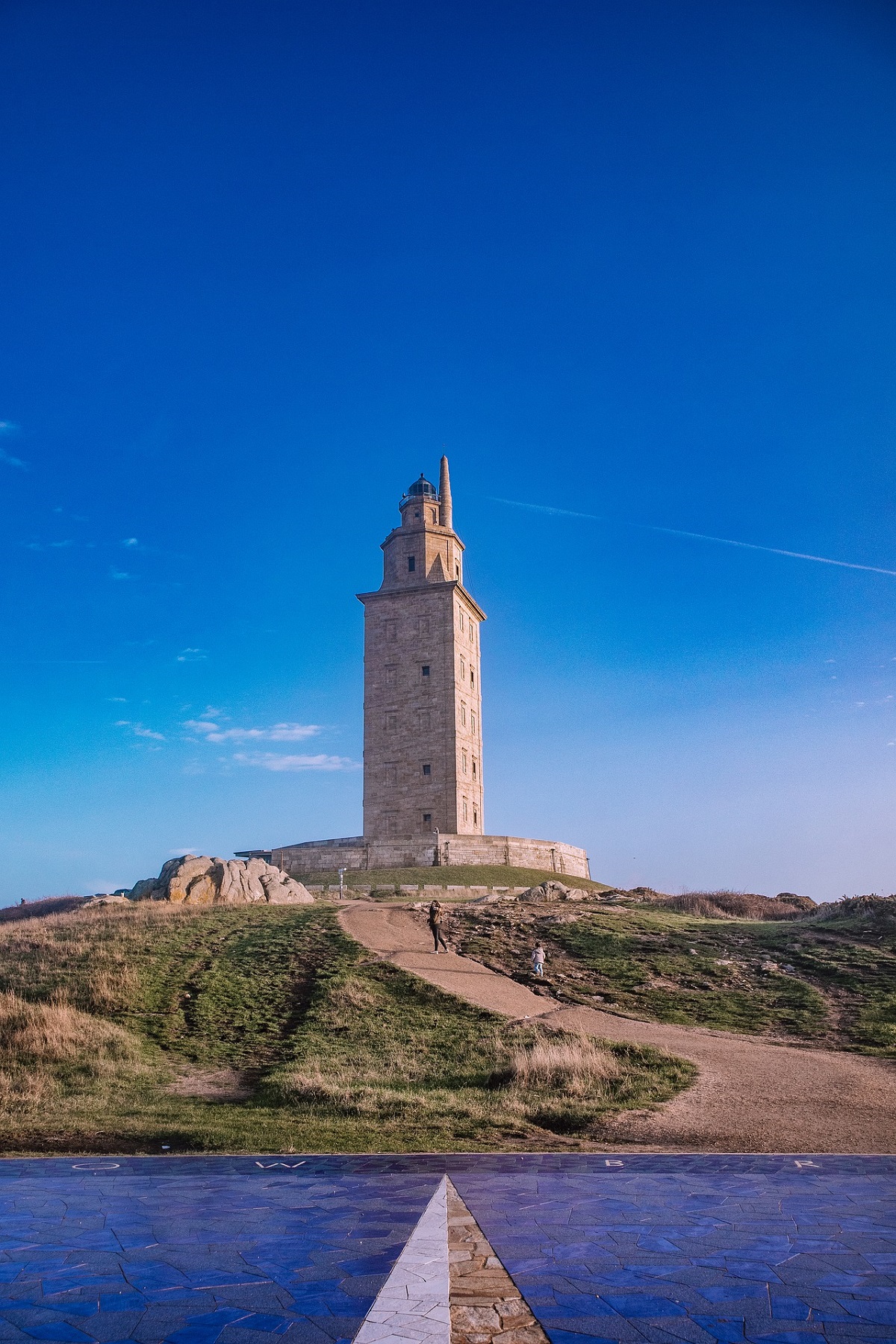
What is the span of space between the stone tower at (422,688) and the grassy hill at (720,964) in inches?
693

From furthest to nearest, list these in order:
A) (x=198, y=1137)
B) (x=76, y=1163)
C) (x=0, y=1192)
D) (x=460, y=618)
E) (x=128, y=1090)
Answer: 1. (x=460, y=618)
2. (x=128, y=1090)
3. (x=198, y=1137)
4. (x=76, y=1163)
5. (x=0, y=1192)

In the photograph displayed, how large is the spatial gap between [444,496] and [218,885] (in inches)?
1276

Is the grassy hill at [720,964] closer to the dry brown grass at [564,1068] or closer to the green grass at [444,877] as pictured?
the dry brown grass at [564,1068]

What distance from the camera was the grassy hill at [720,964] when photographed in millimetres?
18500

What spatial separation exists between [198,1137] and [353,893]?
26.3 m

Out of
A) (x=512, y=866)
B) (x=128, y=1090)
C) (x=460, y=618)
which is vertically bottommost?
(x=128, y=1090)

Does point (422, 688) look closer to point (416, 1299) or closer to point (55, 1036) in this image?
point (55, 1036)

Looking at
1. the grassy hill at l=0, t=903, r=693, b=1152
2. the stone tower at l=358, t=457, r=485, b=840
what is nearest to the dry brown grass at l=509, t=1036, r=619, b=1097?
the grassy hill at l=0, t=903, r=693, b=1152

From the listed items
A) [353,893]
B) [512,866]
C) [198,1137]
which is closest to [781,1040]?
[198,1137]

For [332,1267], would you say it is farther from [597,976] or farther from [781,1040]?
[597,976]

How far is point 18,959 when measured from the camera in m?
21.8

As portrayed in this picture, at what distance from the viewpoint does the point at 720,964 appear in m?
23.2

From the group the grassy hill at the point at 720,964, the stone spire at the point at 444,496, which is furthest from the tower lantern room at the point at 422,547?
the grassy hill at the point at 720,964

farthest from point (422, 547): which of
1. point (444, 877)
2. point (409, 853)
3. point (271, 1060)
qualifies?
point (271, 1060)
